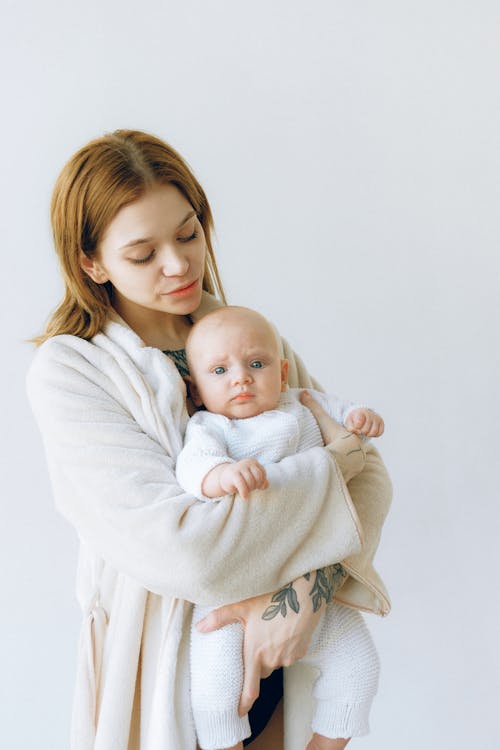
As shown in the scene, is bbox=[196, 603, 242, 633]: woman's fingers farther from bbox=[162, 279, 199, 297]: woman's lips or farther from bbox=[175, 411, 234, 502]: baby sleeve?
bbox=[162, 279, 199, 297]: woman's lips

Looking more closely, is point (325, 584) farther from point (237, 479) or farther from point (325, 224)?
point (325, 224)

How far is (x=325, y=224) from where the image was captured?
3.11 m

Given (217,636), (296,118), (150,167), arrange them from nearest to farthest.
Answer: (217,636), (150,167), (296,118)

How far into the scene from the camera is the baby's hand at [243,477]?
1758 millimetres

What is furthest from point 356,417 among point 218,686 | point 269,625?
point 218,686

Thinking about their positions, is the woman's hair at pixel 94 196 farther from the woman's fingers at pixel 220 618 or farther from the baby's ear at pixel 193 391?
the woman's fingers at pixel 220 618

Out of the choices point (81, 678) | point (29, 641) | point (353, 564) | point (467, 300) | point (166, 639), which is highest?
point (467, 300)

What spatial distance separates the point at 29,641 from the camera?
3.12m

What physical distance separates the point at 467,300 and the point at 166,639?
1.55 m

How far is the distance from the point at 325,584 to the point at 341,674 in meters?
0.18

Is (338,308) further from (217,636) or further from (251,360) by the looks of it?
(217,636)

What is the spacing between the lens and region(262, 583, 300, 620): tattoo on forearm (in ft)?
6.26

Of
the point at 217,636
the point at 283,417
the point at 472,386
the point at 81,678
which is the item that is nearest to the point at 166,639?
the point at 217,636

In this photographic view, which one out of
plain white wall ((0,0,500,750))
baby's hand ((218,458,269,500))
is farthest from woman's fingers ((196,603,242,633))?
plain white wall ((0,0,500,750))
